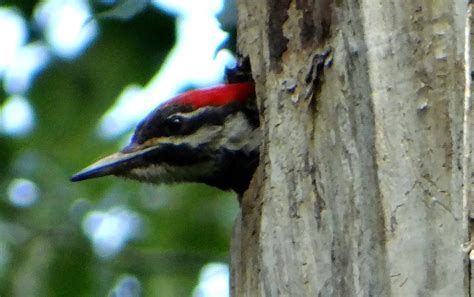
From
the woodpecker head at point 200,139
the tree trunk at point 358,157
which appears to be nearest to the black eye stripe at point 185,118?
the woodpecker head at point 200,139

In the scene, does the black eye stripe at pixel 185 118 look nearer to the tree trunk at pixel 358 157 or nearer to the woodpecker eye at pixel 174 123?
the woodpecker eye at pixel 174 123

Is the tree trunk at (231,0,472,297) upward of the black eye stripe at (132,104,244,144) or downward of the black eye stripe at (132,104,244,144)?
downward

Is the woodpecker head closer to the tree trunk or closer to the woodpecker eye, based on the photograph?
the woodpecker eye

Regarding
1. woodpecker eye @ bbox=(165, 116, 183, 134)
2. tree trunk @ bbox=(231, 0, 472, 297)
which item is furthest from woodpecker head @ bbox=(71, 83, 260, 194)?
tree trunk @ bbox=(231, 0, 472, 297)

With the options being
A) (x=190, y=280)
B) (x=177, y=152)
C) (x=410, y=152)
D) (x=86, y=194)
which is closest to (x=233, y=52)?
(x=177, y=152)

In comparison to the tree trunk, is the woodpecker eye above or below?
above

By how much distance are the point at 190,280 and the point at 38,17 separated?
1669 mm

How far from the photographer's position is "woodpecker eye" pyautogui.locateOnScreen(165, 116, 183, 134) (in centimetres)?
403

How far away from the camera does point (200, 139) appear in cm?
404

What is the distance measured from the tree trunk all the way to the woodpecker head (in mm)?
320

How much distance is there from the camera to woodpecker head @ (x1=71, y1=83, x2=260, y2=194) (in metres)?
4.03

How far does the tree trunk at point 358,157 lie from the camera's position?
3037 mm

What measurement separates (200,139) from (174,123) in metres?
0.10

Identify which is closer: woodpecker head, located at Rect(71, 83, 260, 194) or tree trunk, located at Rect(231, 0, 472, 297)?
tree trunk, located at Rect(231, 0, 472, 297)
